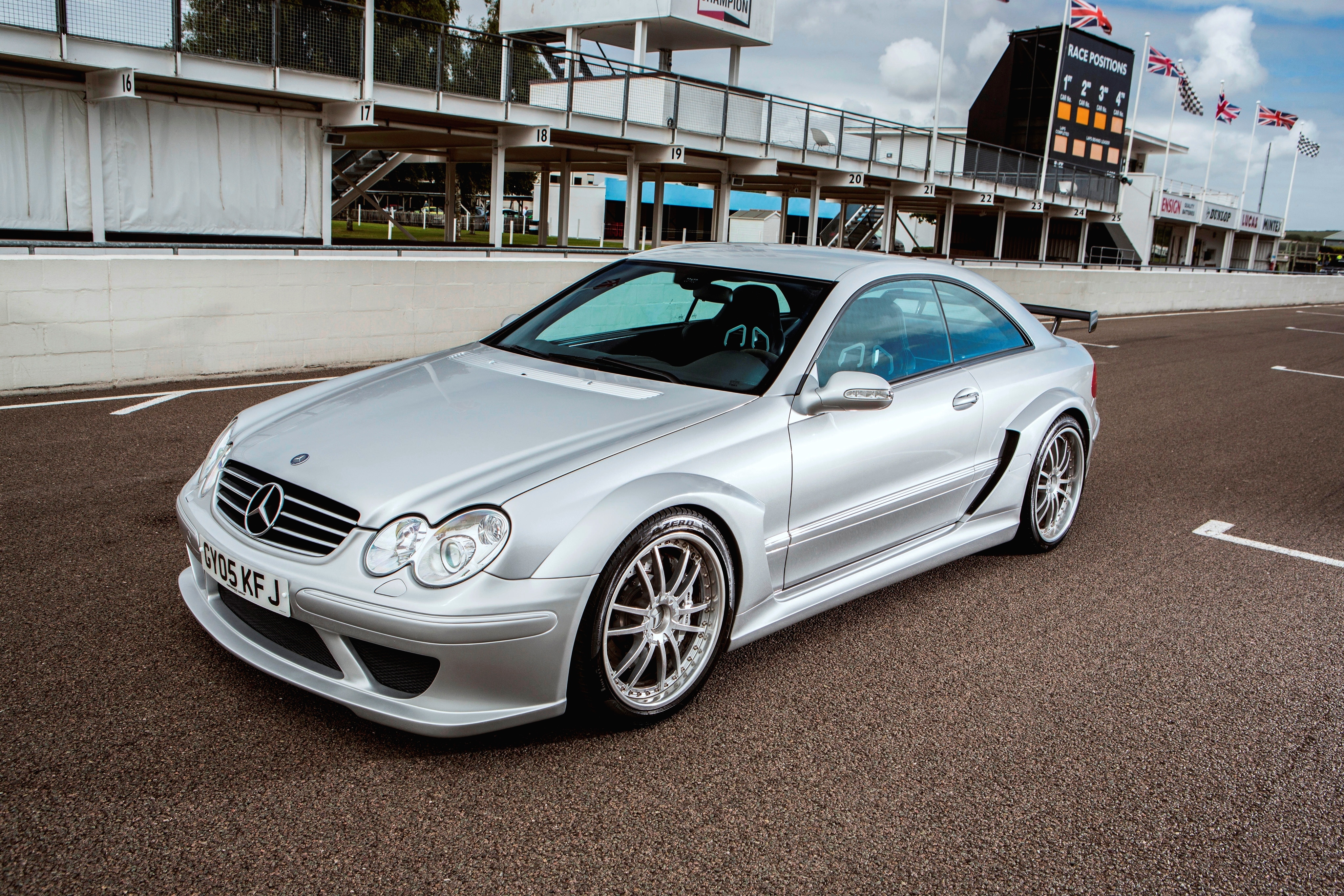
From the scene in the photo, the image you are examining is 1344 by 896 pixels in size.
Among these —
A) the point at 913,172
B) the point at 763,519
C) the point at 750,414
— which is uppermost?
the point at 913,172

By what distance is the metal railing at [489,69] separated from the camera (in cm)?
1577

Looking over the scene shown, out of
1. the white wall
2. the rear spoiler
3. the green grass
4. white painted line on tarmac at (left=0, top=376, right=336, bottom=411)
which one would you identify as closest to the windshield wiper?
the rear spoiler

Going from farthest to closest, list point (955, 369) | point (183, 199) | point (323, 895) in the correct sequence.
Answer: point (183, 199) < point (955, 369) < point (323, 895)

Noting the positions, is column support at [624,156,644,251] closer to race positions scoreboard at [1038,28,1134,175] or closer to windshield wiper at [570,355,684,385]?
windshield wiper at [570,355,684,385]

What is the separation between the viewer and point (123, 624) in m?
3.74

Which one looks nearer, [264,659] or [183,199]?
[264,659]

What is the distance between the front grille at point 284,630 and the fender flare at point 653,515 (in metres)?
0.47

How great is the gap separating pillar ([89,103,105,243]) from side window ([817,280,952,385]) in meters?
15.7

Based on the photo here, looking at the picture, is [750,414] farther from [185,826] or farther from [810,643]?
[185,826]

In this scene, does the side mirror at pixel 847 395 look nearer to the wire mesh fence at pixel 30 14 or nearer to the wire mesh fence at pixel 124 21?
the wire mesh fence at pixel 30 14

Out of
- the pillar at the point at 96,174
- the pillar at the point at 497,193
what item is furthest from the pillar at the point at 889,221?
the pillar at the point at 96,174

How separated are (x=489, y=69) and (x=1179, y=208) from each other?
5216cm

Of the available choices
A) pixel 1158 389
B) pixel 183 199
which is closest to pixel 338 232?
pixel 183 199

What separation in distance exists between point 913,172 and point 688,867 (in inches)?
1282
